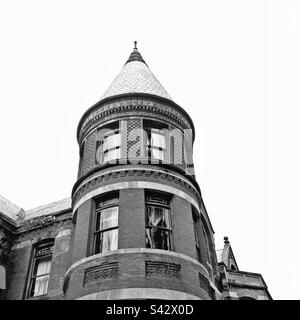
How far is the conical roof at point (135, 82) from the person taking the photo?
17672 mm

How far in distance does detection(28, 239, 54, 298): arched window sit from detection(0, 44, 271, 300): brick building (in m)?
0.05

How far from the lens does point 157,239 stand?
13.1 meters

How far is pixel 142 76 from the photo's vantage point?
19234mm

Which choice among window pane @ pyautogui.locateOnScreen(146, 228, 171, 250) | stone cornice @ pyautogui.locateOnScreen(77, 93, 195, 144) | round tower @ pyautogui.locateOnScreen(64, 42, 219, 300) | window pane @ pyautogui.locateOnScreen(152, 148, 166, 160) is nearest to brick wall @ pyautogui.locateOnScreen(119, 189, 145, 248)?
round tower @ pyautogui.locateOnScreen(64, 42, 219, 300)

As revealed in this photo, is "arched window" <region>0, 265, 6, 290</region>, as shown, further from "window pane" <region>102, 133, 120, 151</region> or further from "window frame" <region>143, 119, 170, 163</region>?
"window frame" <region>143, 119, 170, 163</region>

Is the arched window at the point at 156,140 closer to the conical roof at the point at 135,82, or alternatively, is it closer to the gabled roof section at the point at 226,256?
the conical roof at the point at 135,82

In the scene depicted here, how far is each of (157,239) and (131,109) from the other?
238 inches

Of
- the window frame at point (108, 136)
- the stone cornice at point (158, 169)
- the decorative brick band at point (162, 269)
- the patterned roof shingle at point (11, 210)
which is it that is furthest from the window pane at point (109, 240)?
the patterned roof shingle at point (11, 210)

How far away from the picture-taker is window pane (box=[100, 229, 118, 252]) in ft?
42.6

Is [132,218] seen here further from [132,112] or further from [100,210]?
[132,112]

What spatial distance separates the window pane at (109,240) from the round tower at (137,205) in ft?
0.12

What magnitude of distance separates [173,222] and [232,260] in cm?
1295
